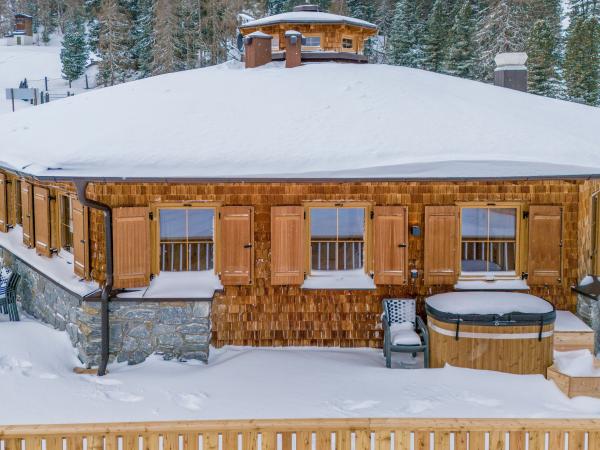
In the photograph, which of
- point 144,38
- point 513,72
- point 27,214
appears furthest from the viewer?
point 144,38

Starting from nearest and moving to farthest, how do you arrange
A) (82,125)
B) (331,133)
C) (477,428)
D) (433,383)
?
(477,428) < (433,383) < (331,133) < (82,125)

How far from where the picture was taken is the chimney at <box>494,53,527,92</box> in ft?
51.5

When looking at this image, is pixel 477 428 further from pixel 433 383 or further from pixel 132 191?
pixel 132 191

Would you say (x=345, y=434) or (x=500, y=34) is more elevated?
(x=500, y=34)

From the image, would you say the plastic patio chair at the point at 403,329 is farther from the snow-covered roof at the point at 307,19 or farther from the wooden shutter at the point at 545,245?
the snow-covered roof at the point at 307,19

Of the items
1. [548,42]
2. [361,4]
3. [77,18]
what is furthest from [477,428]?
[77,18]

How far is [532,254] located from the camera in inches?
372

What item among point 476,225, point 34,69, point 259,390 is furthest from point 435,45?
point 259,390

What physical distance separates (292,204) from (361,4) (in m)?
46.5

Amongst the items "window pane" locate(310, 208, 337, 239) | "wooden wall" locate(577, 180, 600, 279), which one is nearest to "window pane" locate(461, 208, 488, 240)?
"wooden wall" locate(577, 180, 600, 279)

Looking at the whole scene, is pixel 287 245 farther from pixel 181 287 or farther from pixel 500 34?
pixel 500 34

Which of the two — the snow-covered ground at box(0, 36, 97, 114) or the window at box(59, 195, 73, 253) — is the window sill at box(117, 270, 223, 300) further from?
the snow-covered ground at box(0, 36, 97, 114)

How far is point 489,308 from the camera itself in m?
8.43

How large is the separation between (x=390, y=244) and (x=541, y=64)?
29.5 meters
